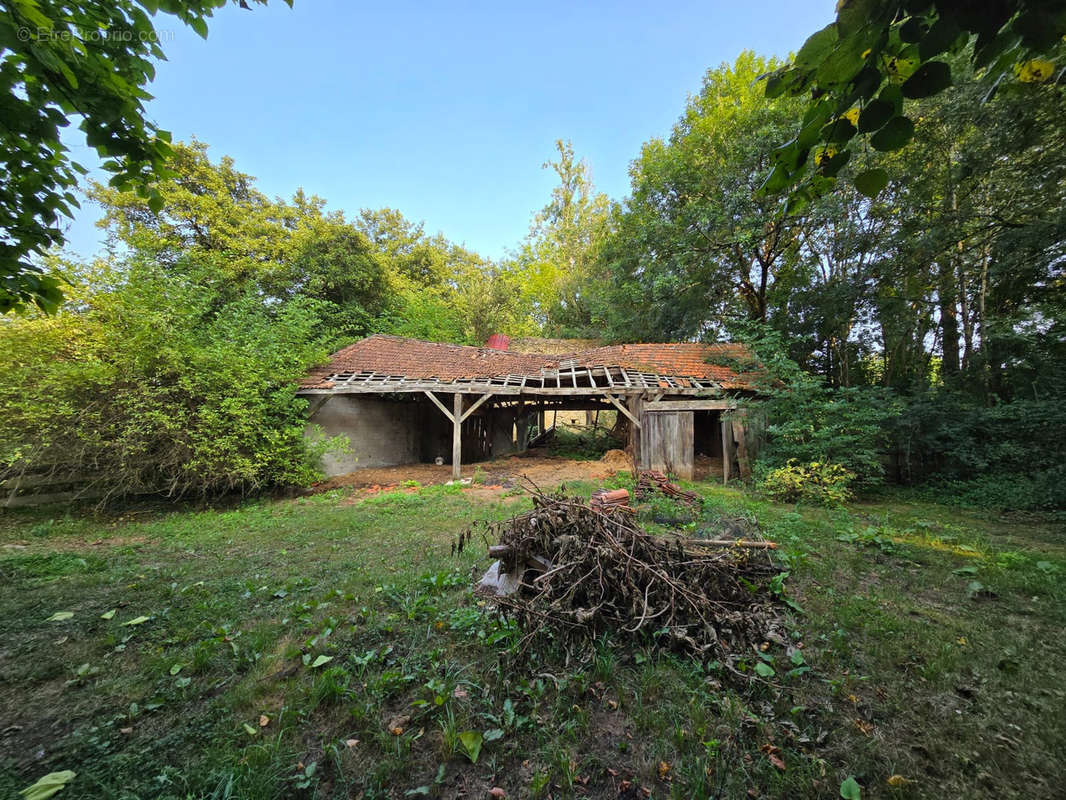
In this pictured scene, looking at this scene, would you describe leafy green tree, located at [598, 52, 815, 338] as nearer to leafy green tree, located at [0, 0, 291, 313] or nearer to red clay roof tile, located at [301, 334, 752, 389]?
red clay roof tile, located at [301, 334, 752, 389]

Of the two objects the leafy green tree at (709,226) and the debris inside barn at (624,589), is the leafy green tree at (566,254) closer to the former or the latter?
the leafy green tree at (709,226)

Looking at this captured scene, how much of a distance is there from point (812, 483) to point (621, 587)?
6.26m

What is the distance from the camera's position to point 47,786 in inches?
55.6

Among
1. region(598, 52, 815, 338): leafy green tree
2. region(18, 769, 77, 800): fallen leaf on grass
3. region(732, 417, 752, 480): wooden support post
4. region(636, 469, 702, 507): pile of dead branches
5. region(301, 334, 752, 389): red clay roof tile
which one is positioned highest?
region(598, 52, 815, 338): leafy green tree

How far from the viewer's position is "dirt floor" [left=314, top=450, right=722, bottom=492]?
8875mm

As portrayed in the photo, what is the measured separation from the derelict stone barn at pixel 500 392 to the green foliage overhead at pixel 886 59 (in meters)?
8.18

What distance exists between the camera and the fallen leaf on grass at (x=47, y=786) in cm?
137

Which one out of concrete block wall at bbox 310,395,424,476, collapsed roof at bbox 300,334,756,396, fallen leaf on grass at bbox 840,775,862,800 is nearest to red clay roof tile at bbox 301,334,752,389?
collapsed roof at bbox 300,334,756,396

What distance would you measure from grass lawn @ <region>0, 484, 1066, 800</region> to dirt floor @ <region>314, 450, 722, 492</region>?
5.28m

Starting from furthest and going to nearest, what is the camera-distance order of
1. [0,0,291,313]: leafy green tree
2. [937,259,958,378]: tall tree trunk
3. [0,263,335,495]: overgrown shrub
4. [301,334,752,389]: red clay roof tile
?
[301,334,752,389]: red clay roof tile → [937,259,958,378]: tall tree trunk → [0,263,335,495]: overgrown shrub → [0,0,291,313]: leafy green tree

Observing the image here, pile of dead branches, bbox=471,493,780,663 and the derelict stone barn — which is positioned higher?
the derelict stone barn

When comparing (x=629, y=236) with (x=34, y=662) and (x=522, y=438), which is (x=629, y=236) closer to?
(x=522, y=438)

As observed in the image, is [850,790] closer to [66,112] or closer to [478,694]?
[478,694]

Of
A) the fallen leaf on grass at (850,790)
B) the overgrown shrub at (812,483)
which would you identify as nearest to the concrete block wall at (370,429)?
the overgrown shrub at (812,483)
